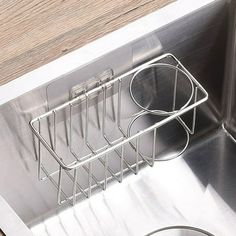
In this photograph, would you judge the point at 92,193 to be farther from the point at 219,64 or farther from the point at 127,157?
the point at 219,64

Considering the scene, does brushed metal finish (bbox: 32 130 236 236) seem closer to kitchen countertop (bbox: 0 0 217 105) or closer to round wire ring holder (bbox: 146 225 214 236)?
round wire ring holder (bbox: 146 225 214 236)

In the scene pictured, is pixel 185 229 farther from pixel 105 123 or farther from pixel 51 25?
pixel 51 25

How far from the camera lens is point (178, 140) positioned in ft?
5.20

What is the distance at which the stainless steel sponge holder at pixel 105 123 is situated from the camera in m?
1.40

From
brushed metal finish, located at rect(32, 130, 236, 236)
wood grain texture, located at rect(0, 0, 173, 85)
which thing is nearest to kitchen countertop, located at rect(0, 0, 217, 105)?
wood grain texture, located at rect(0, 0, 173, 85)

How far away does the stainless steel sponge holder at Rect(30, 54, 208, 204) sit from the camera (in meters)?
1.40

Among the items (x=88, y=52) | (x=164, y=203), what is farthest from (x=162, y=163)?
(x=88, y=52)

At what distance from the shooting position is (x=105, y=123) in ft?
4.86

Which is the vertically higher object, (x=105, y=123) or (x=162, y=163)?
(x=105, y=123)

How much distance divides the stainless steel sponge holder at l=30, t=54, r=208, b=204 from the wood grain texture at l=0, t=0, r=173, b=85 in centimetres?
8

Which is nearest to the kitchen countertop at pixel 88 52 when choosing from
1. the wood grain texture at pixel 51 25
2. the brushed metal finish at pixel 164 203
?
the wood grain texture at pixel 51 25

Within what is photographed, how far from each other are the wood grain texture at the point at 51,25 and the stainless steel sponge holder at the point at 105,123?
76 mm

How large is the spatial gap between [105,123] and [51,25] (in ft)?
0.61

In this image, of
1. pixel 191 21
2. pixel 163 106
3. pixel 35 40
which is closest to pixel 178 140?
pixel 163 106
